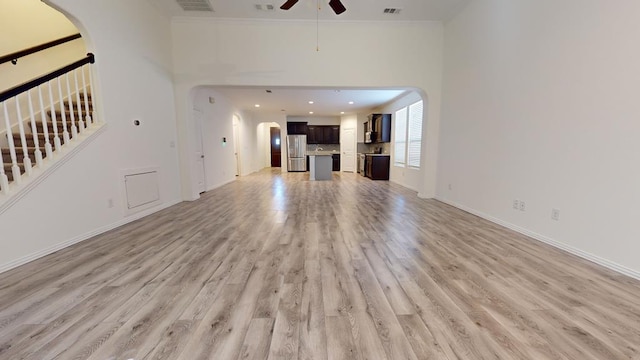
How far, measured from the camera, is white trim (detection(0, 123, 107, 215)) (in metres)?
2.30

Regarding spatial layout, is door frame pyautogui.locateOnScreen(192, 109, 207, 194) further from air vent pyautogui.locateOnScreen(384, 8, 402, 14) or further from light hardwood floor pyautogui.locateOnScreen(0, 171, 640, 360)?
air vent pyautogui.locateOnScreen(384, 8, 402, 14)

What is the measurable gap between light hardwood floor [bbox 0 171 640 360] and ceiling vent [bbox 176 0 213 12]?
3.83 m

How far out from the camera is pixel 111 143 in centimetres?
345

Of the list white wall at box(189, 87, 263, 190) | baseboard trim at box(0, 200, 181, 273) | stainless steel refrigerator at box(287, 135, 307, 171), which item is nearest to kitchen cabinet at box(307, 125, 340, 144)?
stainless steel refrigerator at box(287, 135, 307, 171)

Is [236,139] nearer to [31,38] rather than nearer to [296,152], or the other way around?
[296,152]

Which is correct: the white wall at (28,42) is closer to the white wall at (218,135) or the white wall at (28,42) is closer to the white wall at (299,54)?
the white wall at (299,54)

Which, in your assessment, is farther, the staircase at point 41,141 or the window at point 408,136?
the window at point 408,136

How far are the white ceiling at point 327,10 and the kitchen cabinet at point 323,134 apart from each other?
750 centimetres

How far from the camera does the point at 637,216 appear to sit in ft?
6.99

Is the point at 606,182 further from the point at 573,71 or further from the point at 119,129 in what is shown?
the point at 119,129

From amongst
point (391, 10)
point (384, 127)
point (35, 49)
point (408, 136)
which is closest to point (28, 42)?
point (35, 49)

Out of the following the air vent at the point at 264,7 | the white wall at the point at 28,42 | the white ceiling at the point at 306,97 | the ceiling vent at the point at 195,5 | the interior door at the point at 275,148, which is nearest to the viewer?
the white wall at the point at 28,42

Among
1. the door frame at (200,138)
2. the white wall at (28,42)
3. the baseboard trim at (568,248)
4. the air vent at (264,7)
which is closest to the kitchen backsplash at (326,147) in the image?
the door frame at (200,138)

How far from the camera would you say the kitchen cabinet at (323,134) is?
40.2ft
